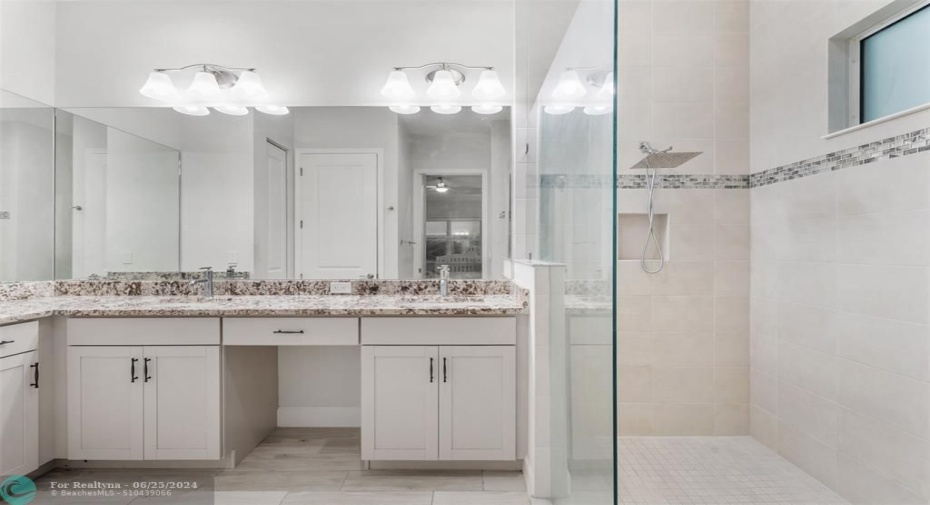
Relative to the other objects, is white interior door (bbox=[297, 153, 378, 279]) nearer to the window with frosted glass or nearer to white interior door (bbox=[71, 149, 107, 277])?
white interior door (bbox=[71, 149, 107, 277])

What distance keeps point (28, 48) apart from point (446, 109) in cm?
226

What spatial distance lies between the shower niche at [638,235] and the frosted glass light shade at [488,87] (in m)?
0.98

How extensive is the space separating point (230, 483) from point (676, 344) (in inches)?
91.9

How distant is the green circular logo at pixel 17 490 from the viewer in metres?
1.73

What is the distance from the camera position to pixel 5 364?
1742 millimetres

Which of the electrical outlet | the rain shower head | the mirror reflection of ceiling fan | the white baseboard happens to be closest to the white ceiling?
the mirror reflection of ceiling fan

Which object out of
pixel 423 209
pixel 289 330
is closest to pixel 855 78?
pixel 423 209

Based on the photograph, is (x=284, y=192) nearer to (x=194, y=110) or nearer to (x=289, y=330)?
(x=194, y=110)

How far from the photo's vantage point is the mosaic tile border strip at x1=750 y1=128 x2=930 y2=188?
1528mm

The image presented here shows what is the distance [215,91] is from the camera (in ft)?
7.97

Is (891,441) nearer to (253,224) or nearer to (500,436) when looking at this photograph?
(500,436)

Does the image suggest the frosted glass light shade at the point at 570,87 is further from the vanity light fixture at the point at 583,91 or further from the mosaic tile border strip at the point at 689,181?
the mosaic tile border strip at the point at 689,181

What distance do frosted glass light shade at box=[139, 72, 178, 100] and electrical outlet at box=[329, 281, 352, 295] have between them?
1398mm

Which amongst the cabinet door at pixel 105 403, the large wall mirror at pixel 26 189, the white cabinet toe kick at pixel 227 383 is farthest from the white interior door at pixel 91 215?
the cabinet door at pixel 105 403
